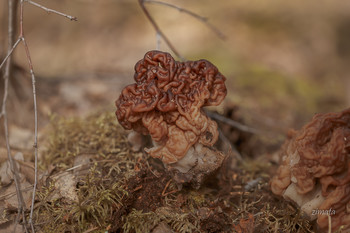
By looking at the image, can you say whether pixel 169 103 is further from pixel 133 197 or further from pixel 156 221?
pixel 156 221

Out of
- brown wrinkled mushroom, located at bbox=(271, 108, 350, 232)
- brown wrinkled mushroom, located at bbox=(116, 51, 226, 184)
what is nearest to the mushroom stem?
brown wrinkled mushroom, located at bbox=(116, 51, 226, 184)

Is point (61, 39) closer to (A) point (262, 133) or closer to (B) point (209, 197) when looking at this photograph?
(A) point (262, 133)

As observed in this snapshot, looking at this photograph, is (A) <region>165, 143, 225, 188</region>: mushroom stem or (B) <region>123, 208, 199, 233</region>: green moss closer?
(B) <region>123, 208, 199, 233</region>: green moss

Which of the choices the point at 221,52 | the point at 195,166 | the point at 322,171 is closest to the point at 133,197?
the point at 195,166

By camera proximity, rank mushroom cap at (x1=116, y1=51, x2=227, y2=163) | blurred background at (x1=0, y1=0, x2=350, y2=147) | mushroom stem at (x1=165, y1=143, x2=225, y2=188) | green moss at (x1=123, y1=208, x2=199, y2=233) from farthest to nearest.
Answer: blurred background at (x1=0, y1=0, x2=350, y2=147)
mushroom stem at (x1=165, y1=143, x2=225, y2=188)
mushroom cap at (x1=116, y1=51, x2=227, y2=163)
green moss at (x1=123, y1=208, x2=199, y2=233)

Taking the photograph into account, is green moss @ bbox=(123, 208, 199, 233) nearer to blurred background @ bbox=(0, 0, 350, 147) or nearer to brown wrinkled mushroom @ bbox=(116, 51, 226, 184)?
brown wrinkled mushroom @ bbox=(116, 51, 226, 184)

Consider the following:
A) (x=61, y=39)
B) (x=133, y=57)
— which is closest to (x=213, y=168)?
(x=133, y=57)

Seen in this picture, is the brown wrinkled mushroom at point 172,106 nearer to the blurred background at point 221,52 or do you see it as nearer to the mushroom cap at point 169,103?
the mushroom cap at point 169,103
